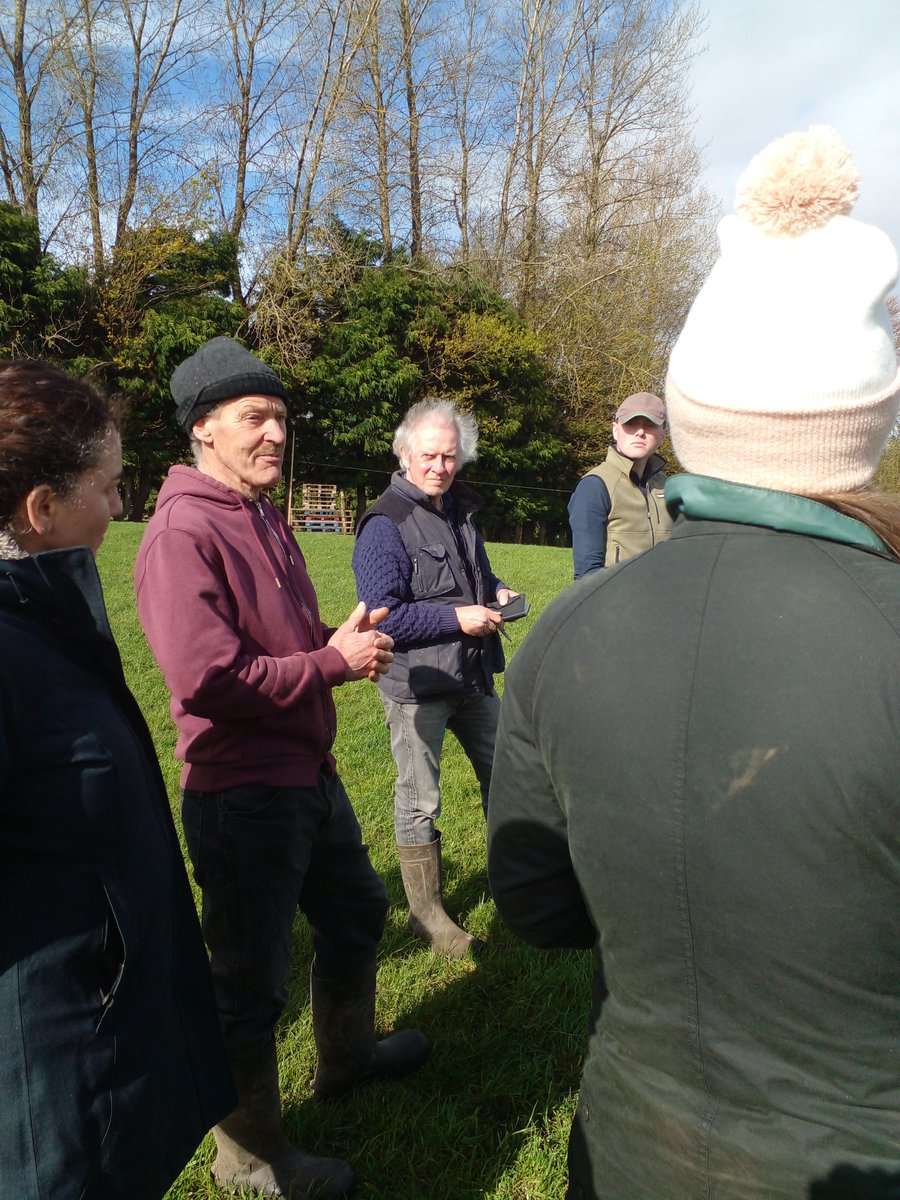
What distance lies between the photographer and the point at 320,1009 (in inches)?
100

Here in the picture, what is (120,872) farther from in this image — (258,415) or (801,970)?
(258,415)

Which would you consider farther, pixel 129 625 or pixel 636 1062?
pixel 129 625

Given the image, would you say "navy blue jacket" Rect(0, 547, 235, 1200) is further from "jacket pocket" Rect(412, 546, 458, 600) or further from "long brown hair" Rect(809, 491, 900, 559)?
"jacket pocket" Rect(412, 546, 458, 600)

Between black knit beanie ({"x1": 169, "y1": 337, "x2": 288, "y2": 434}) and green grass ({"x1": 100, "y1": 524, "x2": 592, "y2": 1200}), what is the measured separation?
2010 millimetres

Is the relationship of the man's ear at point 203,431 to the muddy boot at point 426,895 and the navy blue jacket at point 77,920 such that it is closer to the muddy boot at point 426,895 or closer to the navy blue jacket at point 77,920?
the navy blue jacket at point 77,920

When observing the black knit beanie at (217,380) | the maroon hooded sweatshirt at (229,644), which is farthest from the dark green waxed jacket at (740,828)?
the black knit beanie at (217,380)

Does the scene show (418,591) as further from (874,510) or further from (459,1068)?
(874,510)

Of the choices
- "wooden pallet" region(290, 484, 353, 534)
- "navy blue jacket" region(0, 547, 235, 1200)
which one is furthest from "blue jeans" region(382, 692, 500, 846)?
"wooden pallet" region(290, 484, 353, 534)

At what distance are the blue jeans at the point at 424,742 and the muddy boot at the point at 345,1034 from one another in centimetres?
90

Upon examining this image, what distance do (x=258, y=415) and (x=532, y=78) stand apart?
31591 millimetres

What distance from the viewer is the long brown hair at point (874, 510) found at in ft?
3.39

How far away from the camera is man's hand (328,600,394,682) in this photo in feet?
7.58

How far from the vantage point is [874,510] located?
1.05m

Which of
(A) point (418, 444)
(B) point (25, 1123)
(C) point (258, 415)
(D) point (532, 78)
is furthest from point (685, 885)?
(D) point (532, 78)
